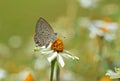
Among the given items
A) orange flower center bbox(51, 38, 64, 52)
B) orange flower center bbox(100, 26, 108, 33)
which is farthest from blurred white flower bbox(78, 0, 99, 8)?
orange flower center bbox(51, 38, 64, 52)

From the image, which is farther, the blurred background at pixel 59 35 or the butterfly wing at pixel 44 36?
the blurred background at pixel 59 35

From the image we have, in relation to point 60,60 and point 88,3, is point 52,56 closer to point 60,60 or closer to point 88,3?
point 60,60

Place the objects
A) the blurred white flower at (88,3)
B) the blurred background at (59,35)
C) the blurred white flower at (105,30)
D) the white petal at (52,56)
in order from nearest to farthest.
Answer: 1. the white petal at (52,56)
2. the blurred white flower at (105,30)
3. the blurred background at (59,35)
4. the blurred white flower at (88,3)

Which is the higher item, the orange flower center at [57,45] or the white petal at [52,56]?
the orange flower center at [57,45]

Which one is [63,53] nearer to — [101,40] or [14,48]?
[101,40]

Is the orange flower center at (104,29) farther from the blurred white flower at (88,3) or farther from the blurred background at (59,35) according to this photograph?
the blurred white flower at (88,3)

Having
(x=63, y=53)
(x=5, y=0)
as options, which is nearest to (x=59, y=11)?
(x=5, y=0)

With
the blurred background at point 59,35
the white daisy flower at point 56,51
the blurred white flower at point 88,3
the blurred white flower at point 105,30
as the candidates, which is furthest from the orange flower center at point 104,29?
the white daisy flower at point 56,51

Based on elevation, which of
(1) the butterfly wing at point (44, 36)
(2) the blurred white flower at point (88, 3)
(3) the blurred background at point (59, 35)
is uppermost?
(2) the blurred white flower at point (88, 3)

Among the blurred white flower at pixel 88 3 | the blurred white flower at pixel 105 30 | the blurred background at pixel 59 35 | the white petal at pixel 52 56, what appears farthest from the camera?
the blurred white flower at pixel 88 3

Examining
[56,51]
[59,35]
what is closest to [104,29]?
[59,35]
